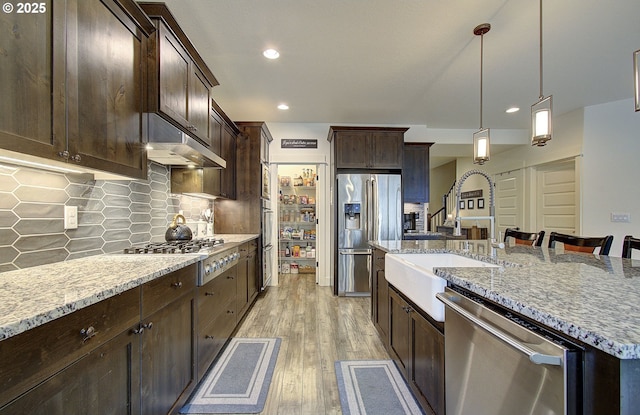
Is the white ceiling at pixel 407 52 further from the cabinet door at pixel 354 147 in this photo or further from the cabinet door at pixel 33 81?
the cabinet door at pixel 33 81

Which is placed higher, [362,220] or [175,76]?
[175,76]

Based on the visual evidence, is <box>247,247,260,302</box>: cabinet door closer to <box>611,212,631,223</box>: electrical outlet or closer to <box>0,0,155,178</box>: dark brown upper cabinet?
<box>0,0,155,178</box>: dark brown upper cabinet

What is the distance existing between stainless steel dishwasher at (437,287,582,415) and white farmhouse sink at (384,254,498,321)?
78 millimetres

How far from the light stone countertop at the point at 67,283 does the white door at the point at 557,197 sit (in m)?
5.38

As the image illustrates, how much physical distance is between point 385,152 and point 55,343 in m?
3.90

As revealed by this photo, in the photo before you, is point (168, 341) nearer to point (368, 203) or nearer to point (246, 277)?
point (246, 277)

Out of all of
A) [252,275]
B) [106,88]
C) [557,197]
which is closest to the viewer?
[106,88]

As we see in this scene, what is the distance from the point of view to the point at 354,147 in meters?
4.05

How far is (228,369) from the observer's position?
206 centimetres

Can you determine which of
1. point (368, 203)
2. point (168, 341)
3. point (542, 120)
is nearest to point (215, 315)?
point (168, 341)

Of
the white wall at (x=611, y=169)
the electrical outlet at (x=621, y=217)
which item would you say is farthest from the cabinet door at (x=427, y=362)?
the electrical outlet at (x=621, y=217)

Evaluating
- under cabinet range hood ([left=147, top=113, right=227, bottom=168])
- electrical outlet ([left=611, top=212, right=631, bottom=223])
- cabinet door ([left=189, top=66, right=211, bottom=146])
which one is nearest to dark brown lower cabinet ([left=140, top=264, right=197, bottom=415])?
under cabinet range hood ([left=147, top=113, right=227, bottom=168])

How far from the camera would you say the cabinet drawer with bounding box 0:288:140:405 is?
0.67 m

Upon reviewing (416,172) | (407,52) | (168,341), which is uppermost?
(407,52)
